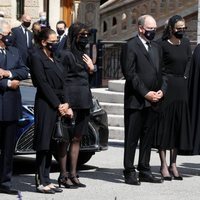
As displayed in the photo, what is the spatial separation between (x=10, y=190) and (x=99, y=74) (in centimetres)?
1009

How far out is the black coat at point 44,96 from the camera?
11.9 m

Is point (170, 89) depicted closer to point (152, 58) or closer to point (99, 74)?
point (152, 58)

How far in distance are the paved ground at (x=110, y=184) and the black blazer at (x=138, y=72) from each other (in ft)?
3.24

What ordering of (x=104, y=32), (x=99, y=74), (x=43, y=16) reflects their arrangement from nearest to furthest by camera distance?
(x=99, y=74) < (x=43, y=16) < (x=104, y=32)

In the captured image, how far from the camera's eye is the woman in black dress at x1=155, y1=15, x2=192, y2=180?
1316cm

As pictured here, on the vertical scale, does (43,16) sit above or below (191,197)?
above

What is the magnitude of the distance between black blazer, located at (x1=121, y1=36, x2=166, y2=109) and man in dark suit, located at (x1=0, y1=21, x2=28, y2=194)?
1.29 metres

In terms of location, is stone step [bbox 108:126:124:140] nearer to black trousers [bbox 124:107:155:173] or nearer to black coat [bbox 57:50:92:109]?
black trousers [bbox 124:107:155:173]

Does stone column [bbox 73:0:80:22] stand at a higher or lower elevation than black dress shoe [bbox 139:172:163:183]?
higher

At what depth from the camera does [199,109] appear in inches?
531

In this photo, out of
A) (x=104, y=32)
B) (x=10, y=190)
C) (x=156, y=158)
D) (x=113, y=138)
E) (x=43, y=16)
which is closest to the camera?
(x=10, y=190)

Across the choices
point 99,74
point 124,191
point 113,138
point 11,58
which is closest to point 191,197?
point 124,191

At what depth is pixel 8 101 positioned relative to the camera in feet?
Result: 38.8

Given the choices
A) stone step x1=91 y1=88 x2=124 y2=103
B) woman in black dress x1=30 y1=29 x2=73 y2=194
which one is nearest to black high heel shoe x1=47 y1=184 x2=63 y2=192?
woman in black dress x1=30 y1=29 x2=73 y2=194
